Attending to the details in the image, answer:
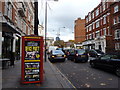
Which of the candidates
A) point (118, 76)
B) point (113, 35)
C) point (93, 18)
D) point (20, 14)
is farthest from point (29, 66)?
point (93, 18)

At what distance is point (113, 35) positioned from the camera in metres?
29.9

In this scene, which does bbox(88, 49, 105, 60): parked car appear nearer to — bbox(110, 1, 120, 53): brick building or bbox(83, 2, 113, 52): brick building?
bbox(83, 2, 113, 52): brick building

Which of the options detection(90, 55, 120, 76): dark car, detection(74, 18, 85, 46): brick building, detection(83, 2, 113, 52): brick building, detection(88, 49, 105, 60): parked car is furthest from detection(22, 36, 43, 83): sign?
detection(74, 18, 85, 46): brick building

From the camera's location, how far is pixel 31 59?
5.56 m

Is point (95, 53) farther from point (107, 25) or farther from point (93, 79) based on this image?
point (93, 79)

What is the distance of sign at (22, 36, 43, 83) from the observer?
18.0 feet

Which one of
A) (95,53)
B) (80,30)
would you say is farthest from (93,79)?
(80,30)

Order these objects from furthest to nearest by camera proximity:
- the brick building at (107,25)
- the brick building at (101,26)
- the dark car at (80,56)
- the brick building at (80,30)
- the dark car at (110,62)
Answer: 1. the brick building at (80,30)
2. the brick building at (101,26)
3. the brick building at (107,25)
4. the dark car at (80,56)
5. the dark car at (110,62)

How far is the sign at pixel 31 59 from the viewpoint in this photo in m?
5.49

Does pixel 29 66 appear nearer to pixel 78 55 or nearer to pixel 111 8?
pixel 78 55

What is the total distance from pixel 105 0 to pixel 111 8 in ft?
13.5

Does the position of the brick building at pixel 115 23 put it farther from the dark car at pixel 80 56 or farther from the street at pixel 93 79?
the street at pixel 93 79

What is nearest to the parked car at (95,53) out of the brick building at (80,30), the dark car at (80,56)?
the dark car at (80,56)

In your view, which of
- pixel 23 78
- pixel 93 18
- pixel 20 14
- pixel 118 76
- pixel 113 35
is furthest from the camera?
pixel 93 18
